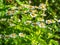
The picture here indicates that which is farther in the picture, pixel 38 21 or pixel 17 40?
pixel 38 21

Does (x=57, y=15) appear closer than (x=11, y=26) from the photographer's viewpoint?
No

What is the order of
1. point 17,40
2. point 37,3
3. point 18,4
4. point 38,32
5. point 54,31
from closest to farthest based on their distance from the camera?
point 17,40, point 38,32, point 54,31, point 18,4, point 37,3

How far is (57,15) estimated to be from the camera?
178 inches

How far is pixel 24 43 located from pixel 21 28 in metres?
0.26

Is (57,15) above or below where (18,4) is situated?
below

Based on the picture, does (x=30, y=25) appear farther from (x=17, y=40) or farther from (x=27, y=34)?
(x=17, y=40)

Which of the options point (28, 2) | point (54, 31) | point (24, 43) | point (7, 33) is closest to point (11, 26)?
point (7, 33)

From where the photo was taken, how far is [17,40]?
3.27m

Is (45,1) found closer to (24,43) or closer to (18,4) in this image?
(18,4)

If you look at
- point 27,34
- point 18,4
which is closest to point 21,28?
point 27,34

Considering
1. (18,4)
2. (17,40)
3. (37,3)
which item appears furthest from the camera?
(37,3)

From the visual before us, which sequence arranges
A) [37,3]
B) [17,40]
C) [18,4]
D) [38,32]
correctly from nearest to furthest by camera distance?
1. [17,40]
2. [38,32]
3. [18,4]
4. [37,3]

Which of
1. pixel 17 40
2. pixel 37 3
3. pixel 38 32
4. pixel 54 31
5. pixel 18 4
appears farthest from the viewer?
pixel 37 3

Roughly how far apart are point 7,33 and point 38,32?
1.41ft
